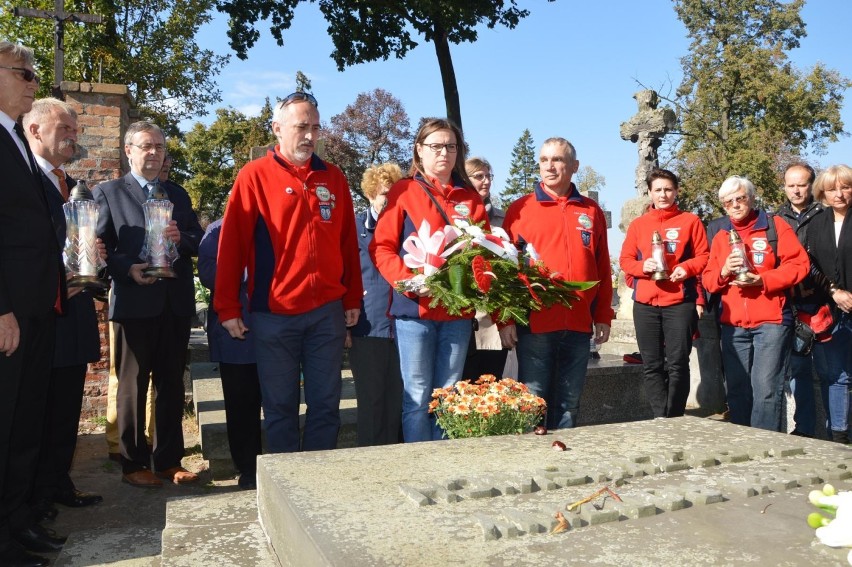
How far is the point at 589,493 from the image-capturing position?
8.11 ft

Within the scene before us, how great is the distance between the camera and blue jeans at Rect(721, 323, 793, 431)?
15.8ft

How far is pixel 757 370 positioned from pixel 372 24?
641 inches

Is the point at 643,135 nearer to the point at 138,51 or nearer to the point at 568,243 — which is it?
the point at 568,243

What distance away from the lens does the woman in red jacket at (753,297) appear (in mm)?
4852

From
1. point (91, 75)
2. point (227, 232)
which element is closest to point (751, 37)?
point (91, 75)

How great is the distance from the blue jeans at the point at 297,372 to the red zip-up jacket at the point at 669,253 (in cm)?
257

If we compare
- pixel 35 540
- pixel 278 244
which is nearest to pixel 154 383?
pixel 35 540

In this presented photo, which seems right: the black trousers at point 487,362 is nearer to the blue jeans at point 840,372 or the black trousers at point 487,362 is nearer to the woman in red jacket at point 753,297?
the woman in red jacket at point 753,297

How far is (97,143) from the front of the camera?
614 centimetres

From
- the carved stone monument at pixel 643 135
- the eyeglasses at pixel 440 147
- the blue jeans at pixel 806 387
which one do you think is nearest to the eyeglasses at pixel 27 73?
the eyeglasses at pixel 440 147

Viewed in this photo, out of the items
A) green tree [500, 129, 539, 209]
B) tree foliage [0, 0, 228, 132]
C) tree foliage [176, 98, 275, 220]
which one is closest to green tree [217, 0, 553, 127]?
tree foliage [0, 0, 228, 132]

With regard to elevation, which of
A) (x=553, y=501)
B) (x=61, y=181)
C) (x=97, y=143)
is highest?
(x=97, y=143)

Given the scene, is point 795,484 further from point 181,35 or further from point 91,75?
point 181,35

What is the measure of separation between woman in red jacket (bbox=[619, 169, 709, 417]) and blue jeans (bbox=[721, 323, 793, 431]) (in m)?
0.35
